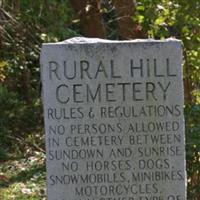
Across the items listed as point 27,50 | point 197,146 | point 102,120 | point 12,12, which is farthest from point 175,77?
point 27,50

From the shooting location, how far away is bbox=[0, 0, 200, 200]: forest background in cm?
739

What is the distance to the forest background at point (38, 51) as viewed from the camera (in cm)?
739

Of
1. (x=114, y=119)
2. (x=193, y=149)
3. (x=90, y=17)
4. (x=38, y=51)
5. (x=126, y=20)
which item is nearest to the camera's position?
(x=114, y=119)

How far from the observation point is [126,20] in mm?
9609

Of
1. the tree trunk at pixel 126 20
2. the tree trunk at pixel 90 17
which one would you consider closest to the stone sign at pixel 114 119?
the tree trunk at pixel 126 20

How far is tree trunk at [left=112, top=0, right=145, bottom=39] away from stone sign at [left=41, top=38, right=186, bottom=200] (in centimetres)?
384

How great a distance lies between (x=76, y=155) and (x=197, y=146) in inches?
63.7

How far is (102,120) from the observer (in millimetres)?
5406

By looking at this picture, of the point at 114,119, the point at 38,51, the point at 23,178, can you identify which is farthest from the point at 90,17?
the point at 114,119

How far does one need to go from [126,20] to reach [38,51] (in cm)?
185

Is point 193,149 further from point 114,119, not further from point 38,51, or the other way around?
point 38,51

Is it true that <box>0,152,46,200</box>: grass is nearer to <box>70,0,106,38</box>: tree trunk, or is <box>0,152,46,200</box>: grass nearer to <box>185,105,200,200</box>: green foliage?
<box>70,0,106,38</box>: tree trunk

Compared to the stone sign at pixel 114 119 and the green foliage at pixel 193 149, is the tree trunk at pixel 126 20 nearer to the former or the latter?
the green foliage at pixel 193 149

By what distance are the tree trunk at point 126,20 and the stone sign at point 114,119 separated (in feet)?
12.6
